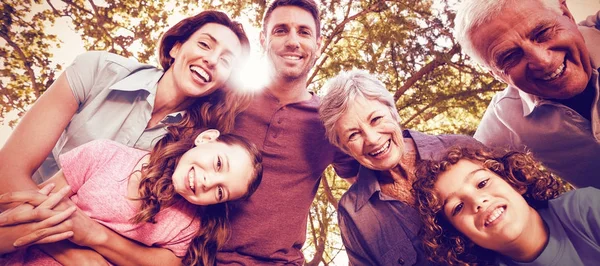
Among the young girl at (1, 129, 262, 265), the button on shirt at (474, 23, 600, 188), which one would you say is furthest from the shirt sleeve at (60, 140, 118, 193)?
the button on shirt at (474, 23, 600, 188)

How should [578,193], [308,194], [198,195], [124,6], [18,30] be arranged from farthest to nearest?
[124,6] → [18,30] → [308,194] → [198,195] → [578,193]

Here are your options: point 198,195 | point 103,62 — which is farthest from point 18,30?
point 198,195

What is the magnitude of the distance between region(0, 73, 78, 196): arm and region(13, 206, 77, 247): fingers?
354 millimetres

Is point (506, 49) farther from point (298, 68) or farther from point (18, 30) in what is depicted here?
point (18, 30)

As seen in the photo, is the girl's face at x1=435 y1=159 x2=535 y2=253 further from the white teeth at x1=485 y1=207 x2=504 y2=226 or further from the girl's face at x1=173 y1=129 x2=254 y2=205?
the girl's face at x1=173 y1=129 x2=254 y2=205

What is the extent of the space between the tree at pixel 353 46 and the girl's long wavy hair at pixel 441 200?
2.48 metres

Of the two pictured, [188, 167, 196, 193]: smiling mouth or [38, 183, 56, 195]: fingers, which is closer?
[38, 183, 56, 195]: fingers

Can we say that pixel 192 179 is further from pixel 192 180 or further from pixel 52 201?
pixel 52 201

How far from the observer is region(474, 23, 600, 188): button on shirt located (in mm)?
1981

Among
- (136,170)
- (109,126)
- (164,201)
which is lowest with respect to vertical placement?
(164,201)

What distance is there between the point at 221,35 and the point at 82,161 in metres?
1.17

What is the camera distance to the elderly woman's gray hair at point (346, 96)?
2096 mm

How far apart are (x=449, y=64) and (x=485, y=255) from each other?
9.57 ft

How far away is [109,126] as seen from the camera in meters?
2.01
